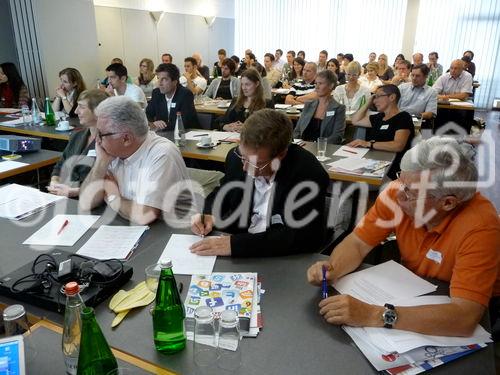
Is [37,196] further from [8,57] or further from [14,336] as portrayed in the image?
[8,57]

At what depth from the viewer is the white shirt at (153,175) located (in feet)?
6.27

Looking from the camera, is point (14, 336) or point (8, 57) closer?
point (14, 336)

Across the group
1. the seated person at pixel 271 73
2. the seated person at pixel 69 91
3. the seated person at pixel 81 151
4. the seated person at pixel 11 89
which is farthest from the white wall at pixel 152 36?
the seated person at pixel 81 151

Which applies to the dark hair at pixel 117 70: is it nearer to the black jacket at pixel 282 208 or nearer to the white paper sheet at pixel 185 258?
the black jacket at pixel 282 208

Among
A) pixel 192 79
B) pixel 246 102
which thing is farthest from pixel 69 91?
pixel 192 79

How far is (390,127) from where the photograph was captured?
3520 mm

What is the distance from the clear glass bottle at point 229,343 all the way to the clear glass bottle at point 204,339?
0.02m

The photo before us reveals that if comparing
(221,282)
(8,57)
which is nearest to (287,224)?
(221,282)

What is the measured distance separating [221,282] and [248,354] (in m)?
0.34

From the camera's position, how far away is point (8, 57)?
6.23m

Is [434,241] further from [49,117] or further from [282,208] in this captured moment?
[49,117]

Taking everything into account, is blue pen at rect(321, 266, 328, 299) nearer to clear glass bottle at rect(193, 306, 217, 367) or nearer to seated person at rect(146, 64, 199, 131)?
clear glass bottle at rect(193, 306, 217, 367)

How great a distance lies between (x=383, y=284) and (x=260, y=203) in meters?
0.77

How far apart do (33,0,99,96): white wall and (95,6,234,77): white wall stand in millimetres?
477
